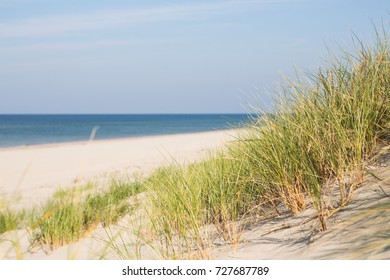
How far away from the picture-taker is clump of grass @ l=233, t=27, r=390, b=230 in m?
2.58

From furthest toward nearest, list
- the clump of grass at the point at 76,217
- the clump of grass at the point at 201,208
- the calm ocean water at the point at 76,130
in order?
the calm ocean water at the point at 76,130 < the clump of grass at the point at 76,217 < the clump of grass at the point at 201,208

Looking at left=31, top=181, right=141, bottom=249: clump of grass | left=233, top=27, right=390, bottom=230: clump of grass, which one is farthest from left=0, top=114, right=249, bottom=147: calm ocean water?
left=31, top=181, right=141, bottom=249: clump of grass

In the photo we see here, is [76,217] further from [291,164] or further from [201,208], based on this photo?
[291,164]

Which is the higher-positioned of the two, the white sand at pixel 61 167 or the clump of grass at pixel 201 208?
the white sand at pixel 61 167

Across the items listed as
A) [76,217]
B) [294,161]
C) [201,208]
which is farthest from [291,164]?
[76,217]

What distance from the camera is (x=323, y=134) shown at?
2.75m

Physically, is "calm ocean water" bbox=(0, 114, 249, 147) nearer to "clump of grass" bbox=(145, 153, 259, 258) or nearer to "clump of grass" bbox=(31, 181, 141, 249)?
"clump of grass" bbox=(145, 153, 259, 258)

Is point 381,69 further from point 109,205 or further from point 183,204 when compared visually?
point 109,205

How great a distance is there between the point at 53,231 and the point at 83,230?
0.26m

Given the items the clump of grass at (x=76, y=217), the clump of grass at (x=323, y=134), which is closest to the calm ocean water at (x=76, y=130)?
the clump of grass at (x=323, y=134)

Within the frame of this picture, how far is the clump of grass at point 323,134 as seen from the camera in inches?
102

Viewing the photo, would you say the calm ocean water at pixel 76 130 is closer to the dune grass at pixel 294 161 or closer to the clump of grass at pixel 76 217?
the dune grass at pixel 294 161

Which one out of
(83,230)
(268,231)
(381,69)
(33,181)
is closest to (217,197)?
(268,231)

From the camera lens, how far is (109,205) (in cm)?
424
